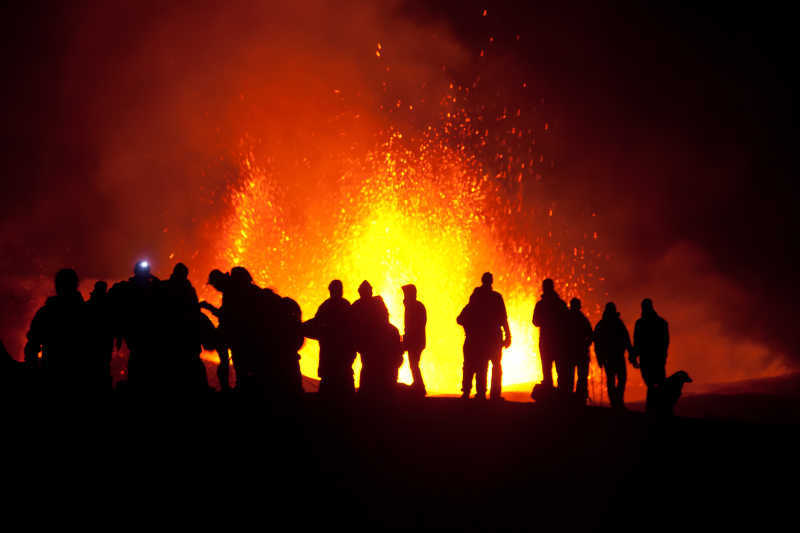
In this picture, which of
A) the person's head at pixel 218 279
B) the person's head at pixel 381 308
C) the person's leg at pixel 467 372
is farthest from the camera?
the person's leg at pixel 467 372

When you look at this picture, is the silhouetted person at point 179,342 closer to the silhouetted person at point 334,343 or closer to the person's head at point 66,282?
the person's head at point 66,282

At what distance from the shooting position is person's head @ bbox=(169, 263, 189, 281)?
9453 mm

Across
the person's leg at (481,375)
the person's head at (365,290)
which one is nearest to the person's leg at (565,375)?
the person's leg at (481,375)

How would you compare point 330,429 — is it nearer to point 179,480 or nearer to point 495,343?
point 179,480

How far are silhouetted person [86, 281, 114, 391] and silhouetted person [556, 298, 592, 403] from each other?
325 inches

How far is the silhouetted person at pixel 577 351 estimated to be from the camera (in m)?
12.3

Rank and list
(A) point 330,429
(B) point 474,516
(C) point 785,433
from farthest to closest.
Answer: (C) point 785,433
(A) point 330,429
(B) point 474,516

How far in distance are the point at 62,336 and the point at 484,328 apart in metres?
6.97

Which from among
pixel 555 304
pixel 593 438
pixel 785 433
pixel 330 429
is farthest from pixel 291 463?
pixel 785 433

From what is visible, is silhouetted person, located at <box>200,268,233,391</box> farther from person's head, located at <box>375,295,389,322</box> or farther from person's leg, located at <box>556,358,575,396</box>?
person's leg, located at <box>556,358,575,396</box>

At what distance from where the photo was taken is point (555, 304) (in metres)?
12.2

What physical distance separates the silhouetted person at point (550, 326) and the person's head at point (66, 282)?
8066mm

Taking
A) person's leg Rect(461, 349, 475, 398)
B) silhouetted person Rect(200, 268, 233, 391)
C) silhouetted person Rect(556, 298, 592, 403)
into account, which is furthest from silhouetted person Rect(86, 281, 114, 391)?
silhouetted person Rect(556, 298, 592, 403)

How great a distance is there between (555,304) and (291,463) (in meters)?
6.76
